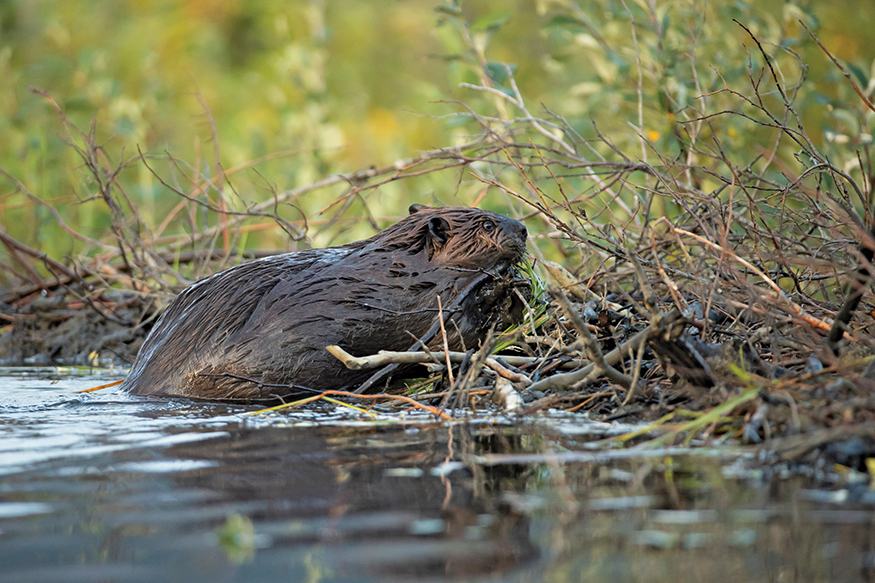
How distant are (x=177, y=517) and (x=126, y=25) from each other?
1361 cm

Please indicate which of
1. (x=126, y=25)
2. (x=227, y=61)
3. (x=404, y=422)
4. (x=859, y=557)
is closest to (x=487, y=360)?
(x=404, y=422)

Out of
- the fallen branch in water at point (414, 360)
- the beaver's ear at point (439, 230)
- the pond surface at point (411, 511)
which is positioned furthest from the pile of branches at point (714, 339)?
the beaver's ear at point (439, 230)

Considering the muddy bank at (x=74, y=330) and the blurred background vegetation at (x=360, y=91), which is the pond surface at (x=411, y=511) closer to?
the blurred background vegetation at (x=360, y=91)

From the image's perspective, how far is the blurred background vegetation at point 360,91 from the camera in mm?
4750

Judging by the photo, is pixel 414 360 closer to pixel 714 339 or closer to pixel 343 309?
pixel 343 309

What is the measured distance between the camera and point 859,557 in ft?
3.91

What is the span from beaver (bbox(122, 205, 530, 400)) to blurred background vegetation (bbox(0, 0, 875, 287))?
0.41 m

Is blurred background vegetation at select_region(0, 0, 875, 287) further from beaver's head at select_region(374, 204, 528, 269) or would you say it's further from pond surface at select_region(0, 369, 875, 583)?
pond surface at select_region(0, 369, 875, 583)

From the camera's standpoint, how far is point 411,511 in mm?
1496

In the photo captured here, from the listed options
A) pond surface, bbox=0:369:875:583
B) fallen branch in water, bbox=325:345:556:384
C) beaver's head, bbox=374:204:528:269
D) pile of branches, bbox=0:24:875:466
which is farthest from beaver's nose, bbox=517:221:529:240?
pond surface, bbox=0:369:875:583

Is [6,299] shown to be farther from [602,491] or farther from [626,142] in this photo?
[602,491]

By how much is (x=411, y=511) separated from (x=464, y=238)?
1887 millimetres

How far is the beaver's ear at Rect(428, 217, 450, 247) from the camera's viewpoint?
329cm

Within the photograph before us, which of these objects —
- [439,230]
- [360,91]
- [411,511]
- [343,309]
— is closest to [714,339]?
[439,230]
